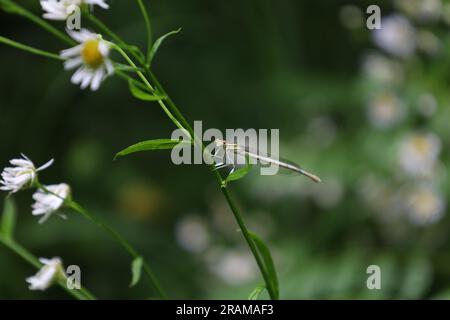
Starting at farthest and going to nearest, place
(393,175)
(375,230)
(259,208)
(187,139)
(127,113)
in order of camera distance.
→ (127,113) < (259,208) < (375,230) < (393,175) < (187,139)

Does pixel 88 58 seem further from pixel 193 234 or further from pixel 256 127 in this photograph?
pixel 256 127

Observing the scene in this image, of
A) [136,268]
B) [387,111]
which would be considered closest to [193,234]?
[387,111]

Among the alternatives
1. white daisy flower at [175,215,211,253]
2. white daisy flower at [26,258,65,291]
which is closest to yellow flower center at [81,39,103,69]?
white daisy flower at [26,258,65,291]

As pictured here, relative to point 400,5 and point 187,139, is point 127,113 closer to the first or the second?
point 400,5

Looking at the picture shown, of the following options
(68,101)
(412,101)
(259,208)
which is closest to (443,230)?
(412,101)

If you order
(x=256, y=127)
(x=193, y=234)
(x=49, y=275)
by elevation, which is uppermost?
(x=256, y=127)

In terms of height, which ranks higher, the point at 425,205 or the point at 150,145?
the point at 150,145

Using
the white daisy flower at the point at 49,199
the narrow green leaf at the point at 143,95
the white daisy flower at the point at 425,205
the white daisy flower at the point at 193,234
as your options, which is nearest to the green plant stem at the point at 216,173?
the narrow green leaf at the point at 143,95
